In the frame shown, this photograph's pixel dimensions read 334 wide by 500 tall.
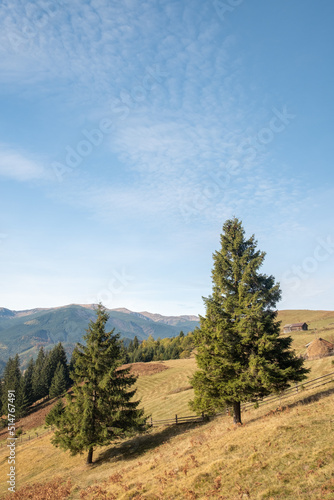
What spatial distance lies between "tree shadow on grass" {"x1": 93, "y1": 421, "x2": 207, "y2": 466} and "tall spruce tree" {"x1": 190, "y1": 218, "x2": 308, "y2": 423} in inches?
304

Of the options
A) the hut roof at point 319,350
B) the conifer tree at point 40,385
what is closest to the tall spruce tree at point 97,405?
the hut roof at point 319,350

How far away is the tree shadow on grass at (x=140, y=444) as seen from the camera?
24.8 m

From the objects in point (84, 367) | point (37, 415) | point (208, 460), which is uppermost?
point (84, 367)

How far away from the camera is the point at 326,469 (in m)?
10.3

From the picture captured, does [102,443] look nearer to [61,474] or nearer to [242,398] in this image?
[61,474]

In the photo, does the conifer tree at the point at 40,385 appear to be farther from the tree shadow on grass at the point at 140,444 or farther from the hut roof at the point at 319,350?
the hut roof at the point at 319,350

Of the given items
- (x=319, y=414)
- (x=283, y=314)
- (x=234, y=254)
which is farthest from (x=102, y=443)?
(x=283, y=314)

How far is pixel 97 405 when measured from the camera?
2442cm

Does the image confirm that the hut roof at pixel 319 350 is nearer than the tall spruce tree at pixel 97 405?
No

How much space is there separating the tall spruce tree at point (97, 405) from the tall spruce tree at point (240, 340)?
729 cm

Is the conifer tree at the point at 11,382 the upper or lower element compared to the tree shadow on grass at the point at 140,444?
lower

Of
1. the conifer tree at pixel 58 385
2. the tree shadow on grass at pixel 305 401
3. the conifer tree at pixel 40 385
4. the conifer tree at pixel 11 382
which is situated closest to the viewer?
the tree shadow on grass at pixel 305 401

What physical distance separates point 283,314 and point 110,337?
161509 millimetres

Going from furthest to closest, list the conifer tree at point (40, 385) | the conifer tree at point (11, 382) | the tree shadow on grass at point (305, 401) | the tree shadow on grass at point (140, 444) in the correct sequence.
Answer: the conifer tree at point (40, 385) < the conifer tree at point (11, 382) < the tree shadow on grass at point (140, 444) < the tree shadow on grass at point (305, 401)
